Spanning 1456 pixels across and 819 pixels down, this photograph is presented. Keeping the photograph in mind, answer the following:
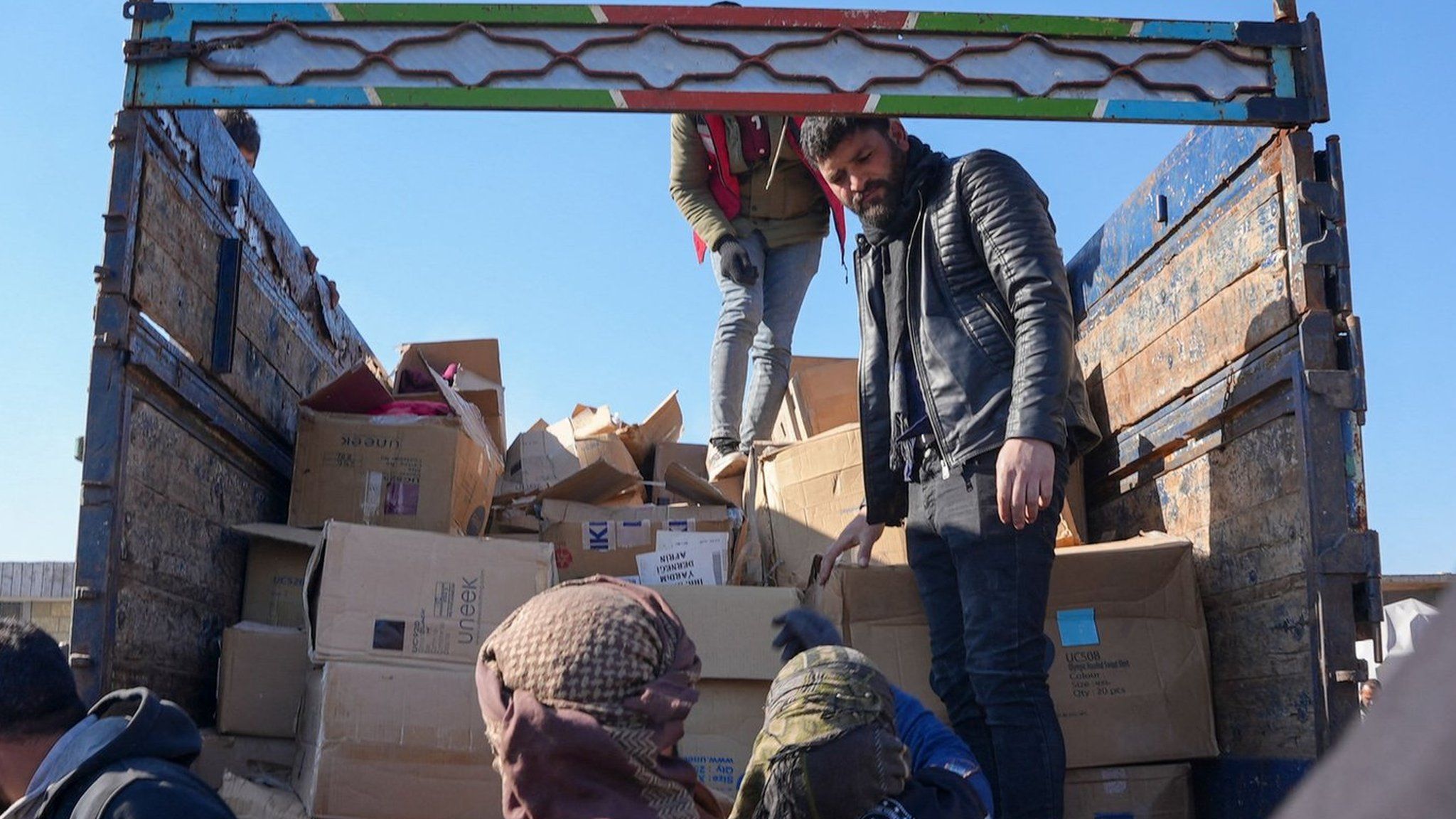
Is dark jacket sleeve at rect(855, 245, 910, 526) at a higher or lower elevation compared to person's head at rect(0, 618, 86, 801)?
higher

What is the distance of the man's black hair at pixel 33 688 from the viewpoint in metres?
2.26

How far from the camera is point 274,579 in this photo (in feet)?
11.3

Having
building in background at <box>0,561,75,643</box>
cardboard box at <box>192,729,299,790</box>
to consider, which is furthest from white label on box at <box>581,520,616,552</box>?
building in background at <box>0,561,75,643</box>

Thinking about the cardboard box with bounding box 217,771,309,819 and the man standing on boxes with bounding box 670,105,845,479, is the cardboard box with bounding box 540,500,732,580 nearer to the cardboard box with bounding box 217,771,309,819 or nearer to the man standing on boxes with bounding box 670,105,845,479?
the man standing on boxes with bounding box 670,105,845,479

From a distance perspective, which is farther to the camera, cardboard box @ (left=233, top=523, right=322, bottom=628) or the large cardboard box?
cardboard box @ (left=233, top=523, right=322, bottom=628)

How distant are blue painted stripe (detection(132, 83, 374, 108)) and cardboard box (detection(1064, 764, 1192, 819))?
7.43 feet

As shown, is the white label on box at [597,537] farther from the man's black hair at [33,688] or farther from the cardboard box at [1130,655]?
the man's black hair at [33,688]

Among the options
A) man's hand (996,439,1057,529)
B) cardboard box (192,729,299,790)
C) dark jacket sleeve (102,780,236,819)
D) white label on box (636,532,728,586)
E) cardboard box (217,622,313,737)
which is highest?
man's hand (996,439,1057,529)

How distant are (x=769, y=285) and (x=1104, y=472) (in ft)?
4.71

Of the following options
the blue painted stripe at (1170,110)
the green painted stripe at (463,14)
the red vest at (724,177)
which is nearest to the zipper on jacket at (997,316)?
the blue painted stripe at (1170,110)

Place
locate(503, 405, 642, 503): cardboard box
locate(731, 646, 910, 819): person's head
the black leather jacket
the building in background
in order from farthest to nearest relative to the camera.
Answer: the building in background → locate(503, 405, 642, 503): cardboard box → the black leather jacket → locate(731, 646, 910, 819): person's head

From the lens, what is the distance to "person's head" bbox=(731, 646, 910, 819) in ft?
5.29

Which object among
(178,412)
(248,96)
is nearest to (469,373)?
(178,412)

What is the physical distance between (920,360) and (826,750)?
1449mm
